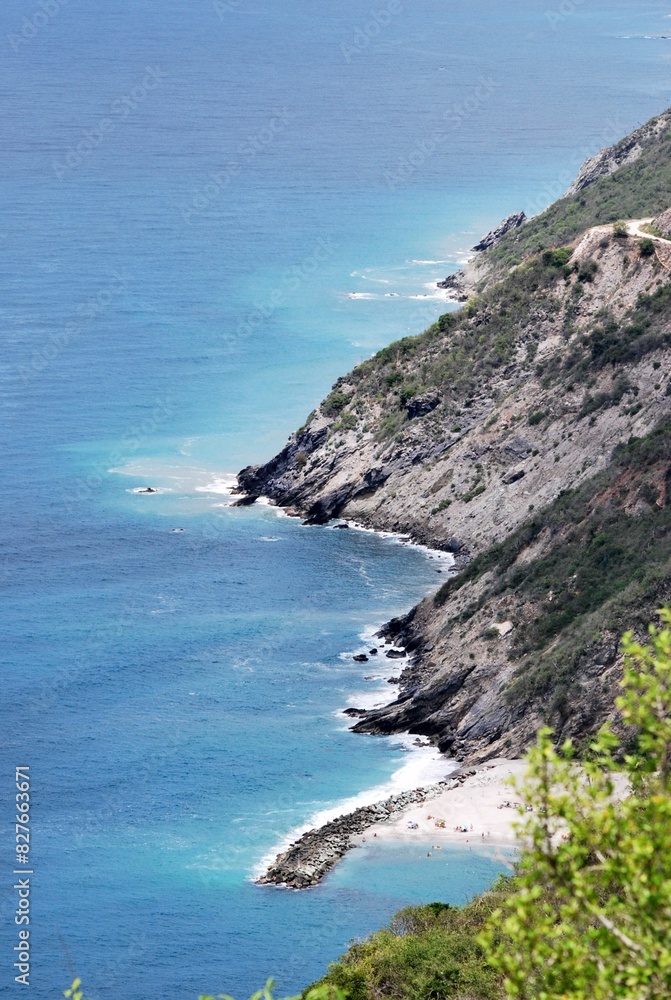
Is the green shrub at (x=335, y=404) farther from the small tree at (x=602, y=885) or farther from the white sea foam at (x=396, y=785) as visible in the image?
the small tree at (x=602, y=885)

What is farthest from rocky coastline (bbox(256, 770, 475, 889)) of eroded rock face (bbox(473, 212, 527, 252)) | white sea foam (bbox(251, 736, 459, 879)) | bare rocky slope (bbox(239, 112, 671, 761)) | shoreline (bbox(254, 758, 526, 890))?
eroded rock face (bbox(473, 212, 527, 252))

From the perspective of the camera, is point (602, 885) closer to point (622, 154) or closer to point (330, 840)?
point (330, 840)

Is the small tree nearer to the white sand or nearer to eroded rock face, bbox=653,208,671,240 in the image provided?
the white sand

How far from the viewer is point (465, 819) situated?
63969 millimetres

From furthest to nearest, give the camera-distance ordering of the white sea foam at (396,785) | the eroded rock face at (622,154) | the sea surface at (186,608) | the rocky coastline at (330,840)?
the eroded rock face at (622,154)
the white sea foam at (396,785)
the rocky coastline at (330,840)
the sea surface at (186,608)

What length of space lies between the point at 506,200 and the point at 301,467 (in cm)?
9149

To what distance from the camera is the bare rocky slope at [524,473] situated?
72.9 metres

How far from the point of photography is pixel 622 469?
82.2 metres

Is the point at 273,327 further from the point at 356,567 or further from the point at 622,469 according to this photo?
the point at 622,469

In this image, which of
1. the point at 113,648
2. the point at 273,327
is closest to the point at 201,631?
the point at 113,648

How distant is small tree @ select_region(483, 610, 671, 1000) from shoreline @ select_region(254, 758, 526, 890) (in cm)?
3807

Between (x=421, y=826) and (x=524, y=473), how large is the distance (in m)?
36.3

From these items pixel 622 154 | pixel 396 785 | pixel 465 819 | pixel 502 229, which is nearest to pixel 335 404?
pixel 396 785

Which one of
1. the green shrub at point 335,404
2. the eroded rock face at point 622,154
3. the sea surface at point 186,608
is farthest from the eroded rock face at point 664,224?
the eroded rock face at point 622,154
